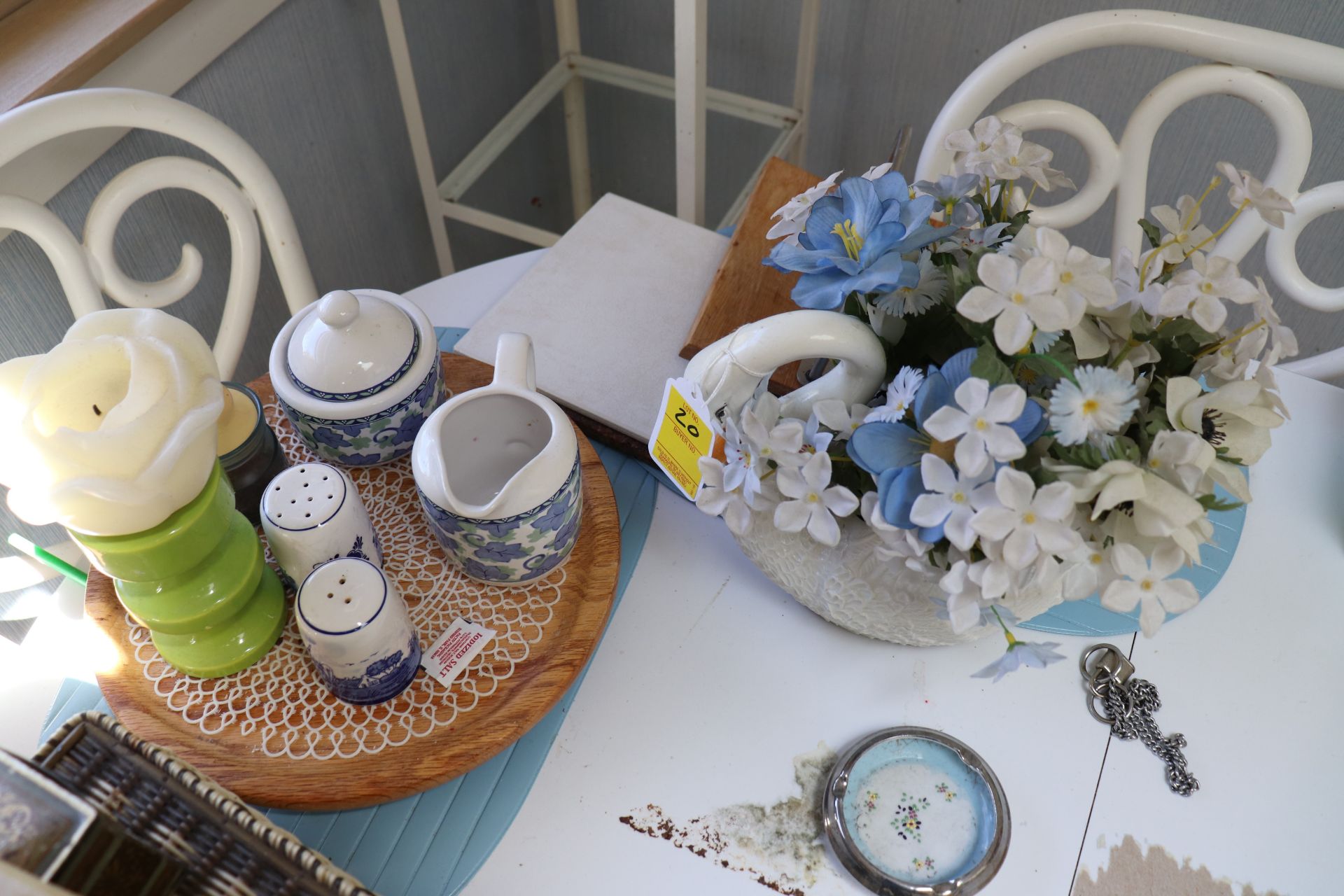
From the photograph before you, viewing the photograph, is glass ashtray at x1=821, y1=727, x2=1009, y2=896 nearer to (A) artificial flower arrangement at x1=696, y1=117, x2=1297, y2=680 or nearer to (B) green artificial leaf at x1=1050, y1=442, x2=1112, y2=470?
(A) artificial flower arrangement at x1=696, y1=117, x2=1297, y2=680

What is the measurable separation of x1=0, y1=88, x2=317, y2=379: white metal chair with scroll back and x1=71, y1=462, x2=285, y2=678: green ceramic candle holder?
0.29 m

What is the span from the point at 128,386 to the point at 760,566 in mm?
427

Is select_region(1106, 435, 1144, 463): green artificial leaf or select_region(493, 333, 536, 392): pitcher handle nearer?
select_region(1106, 435, 1144, 463): green artificial leaf

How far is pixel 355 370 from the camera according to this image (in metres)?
0.64

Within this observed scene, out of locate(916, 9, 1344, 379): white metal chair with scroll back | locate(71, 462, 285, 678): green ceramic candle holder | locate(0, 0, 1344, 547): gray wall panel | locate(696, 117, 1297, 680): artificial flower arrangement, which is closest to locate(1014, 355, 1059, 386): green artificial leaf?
locate(696, 117, 1297, 680): artificial flower arrangement

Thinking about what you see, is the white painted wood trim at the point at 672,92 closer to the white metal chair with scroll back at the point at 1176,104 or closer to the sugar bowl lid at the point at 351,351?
the white metal chair with scroll back at the point at 1176,104

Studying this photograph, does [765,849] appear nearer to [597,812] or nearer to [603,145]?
[597,812]

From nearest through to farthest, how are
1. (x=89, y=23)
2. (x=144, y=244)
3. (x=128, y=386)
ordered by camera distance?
(x=128, y=386) < (x=89, y=23) < (x=144, y=244)

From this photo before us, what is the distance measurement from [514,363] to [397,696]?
25 centimetres

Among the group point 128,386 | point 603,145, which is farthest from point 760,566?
point 603,145

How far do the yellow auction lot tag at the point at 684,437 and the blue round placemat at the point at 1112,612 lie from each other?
0.29m

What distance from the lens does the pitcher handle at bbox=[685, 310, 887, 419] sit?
0.53 meters

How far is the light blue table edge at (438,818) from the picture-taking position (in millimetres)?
586

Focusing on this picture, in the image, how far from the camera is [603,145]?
77.1 inches
